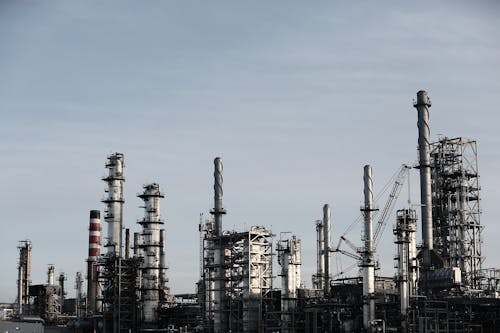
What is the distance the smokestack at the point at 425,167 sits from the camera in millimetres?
105438

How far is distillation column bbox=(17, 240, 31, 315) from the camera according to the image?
14050 cm

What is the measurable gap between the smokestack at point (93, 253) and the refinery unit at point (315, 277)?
6.9 inches

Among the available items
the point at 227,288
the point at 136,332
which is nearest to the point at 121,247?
the point at 136,332

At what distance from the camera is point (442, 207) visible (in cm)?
11150

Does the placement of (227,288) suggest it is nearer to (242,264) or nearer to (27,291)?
(242,264)

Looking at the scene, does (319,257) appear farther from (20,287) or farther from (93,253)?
(20,287)

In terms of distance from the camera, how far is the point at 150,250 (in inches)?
4515

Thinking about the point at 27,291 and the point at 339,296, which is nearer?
the point at 339,296

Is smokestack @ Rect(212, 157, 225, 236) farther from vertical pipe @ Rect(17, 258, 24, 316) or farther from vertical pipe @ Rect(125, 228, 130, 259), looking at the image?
vertical pipe @ Rect(17, 258, 24, 316)

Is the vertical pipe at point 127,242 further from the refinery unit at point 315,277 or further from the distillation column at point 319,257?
the distillation column at point 319,257

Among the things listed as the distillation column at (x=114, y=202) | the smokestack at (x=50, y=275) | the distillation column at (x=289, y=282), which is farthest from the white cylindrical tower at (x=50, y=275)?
the distillation column at (x=289, y=282)

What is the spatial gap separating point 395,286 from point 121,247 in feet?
134

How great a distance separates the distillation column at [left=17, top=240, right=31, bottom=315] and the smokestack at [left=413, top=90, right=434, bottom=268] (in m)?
70.3

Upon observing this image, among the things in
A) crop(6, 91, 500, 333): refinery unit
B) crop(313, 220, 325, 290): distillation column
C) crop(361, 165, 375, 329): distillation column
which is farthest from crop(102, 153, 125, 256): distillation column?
crop(361, 165, 375, 329): distillation column
